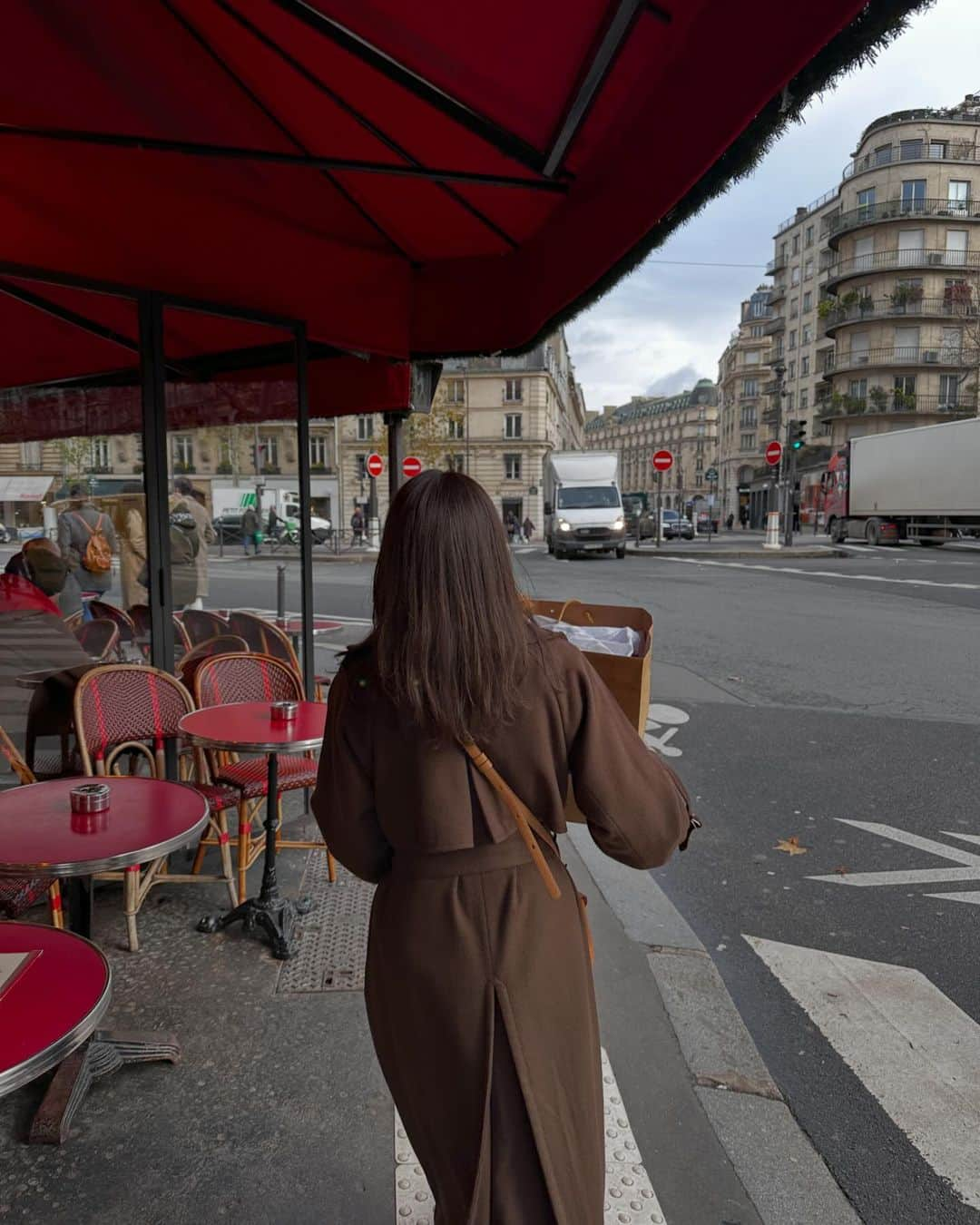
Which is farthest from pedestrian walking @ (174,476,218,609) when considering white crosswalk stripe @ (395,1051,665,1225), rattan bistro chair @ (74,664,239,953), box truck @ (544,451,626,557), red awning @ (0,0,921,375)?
box truck @ (544,451,626,557)

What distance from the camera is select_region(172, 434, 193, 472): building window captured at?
4574mm

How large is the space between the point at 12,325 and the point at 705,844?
4.67m

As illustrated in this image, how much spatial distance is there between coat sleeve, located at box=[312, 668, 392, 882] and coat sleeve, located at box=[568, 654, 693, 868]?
378 millimetres

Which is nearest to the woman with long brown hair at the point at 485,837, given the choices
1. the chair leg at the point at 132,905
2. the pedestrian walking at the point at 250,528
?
the chair leg at the point at 132,905

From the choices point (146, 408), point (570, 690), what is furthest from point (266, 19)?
point (570, 690)

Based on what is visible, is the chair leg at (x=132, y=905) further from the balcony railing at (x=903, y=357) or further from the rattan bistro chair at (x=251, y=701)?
the balcony railing at (x=903, y=357)

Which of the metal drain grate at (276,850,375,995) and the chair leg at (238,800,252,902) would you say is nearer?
the metal drain grate at (276,850,375,995)

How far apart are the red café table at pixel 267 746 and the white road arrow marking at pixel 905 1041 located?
1921 millimetres

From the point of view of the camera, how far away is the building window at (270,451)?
5.30 m

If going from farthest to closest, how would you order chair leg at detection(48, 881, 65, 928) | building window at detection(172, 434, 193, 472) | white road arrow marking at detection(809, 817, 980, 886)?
building window at detection(172, 434, 193, 472) → white road arrow marking at detection(809, 817, 980, 886) → chair leg at detection(48, 881, 65, 928)

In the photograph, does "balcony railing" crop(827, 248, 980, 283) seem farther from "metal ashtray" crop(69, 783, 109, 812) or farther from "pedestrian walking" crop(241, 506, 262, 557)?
"metal ashtray" crop(69, 783, 109, 812)

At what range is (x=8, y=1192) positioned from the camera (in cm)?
204

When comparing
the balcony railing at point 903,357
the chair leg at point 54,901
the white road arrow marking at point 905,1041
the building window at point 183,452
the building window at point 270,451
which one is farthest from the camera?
the balcony railing at point 903,357

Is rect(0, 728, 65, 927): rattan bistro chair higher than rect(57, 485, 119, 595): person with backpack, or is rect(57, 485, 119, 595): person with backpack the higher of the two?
rect(57, 485, 119, 595): person with backpack
